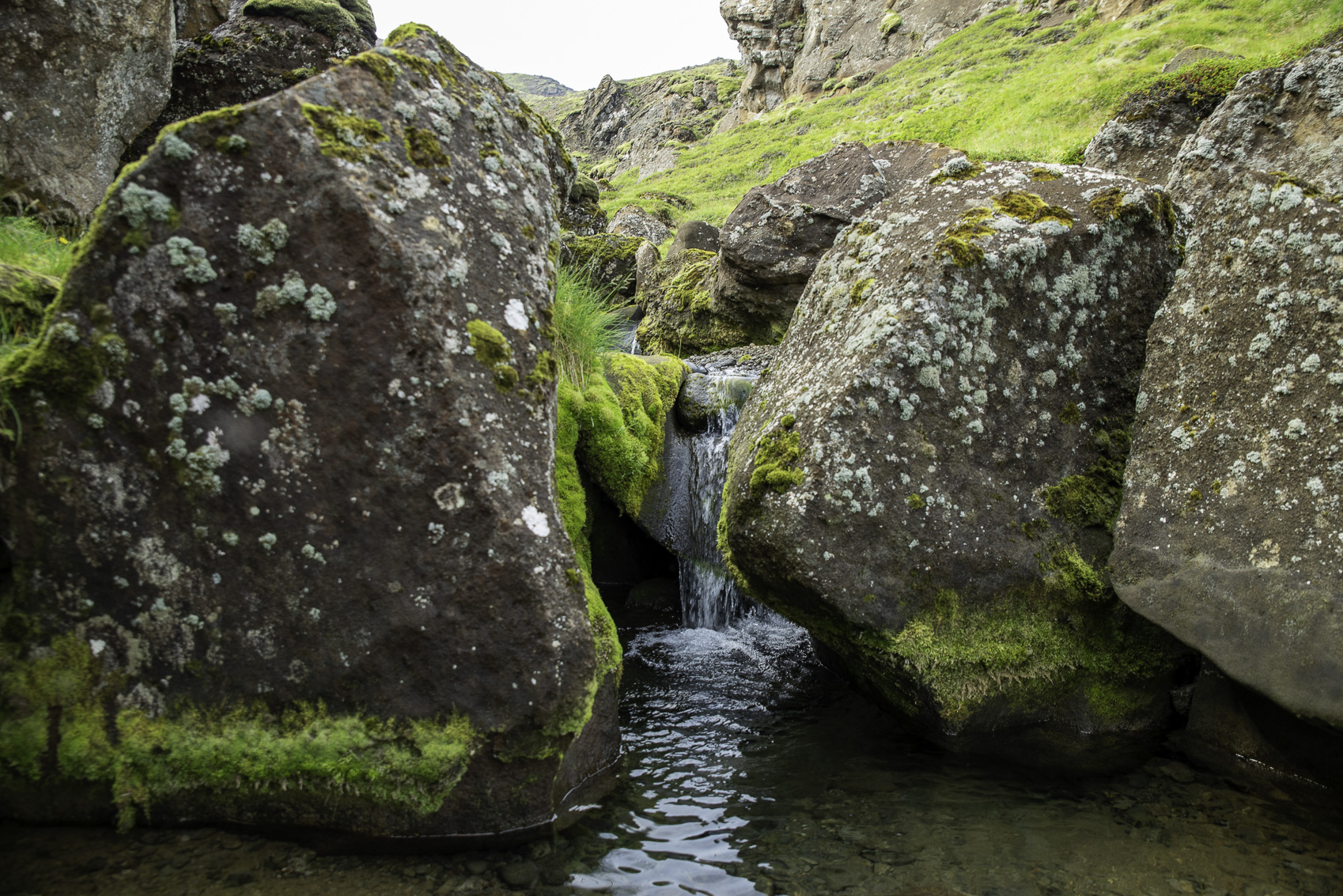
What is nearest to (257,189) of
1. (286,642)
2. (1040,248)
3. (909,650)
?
(286,642)

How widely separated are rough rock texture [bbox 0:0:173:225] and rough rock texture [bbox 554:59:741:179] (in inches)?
2392

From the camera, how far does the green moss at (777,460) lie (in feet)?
16.4

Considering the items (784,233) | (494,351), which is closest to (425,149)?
(494,351)

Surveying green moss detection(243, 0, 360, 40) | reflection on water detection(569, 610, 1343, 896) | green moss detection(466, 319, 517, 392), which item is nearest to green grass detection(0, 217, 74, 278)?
green moss detection(466, 319, 517, 392)

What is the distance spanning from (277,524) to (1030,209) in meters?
5.67

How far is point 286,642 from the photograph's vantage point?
12.5 ft

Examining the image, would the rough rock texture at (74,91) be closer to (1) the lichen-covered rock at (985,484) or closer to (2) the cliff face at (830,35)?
(1) the lichen-covered rock at (985,484)

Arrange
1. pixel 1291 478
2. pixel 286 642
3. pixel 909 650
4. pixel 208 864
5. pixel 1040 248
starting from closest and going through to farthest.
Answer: pixel 208 864 < pixel 286 642 < pixel 1291 478 < pixel 909 650 < pixel 1040 248

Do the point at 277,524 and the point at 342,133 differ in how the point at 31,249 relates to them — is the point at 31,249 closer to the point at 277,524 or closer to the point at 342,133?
the point at 342,133

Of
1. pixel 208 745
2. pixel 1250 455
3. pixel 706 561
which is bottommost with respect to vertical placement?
pixel 706 561

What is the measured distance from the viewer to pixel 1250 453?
173 inches

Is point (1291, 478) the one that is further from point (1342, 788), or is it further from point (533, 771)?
point (533, 771)

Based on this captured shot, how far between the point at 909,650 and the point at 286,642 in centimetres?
388

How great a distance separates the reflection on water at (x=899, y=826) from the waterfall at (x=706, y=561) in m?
2.35
